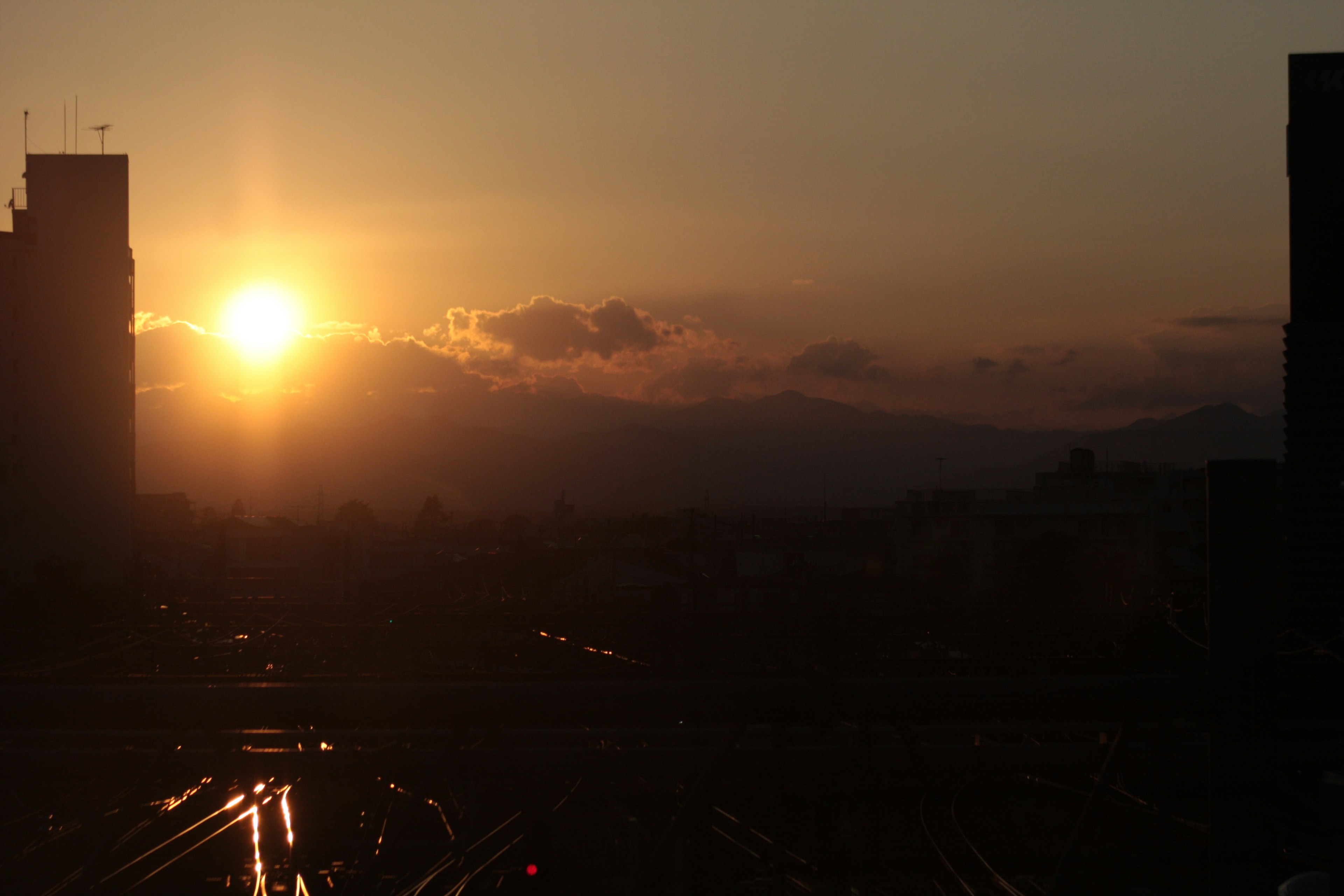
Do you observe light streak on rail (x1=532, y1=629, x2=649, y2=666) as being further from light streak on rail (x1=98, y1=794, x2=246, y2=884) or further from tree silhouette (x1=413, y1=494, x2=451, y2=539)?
tree silhouette (x1=413, y1=494, x2=451, y2=539)

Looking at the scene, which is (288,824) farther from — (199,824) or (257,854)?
(199,824)

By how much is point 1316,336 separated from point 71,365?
3830cm

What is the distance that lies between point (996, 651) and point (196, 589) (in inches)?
962

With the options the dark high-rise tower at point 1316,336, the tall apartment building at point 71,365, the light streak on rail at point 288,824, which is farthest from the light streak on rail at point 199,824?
the tall apartment building at point 71,365

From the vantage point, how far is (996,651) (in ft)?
45.2

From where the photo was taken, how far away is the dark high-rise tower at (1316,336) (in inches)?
706

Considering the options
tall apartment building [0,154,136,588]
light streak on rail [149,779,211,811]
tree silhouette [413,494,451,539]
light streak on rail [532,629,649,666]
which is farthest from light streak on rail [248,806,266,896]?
tree silhouette [413,494,451,539]

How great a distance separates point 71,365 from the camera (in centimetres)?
3550

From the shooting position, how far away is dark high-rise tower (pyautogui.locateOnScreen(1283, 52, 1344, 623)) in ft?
58.8

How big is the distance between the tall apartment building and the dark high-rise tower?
35151mm

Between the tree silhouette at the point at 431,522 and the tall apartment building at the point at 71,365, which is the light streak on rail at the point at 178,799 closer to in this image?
the tall apartment building at the point at 71,365

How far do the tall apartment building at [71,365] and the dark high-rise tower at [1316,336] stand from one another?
→ 35.2m

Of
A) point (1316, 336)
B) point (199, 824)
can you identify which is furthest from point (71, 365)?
point (1316, 336)

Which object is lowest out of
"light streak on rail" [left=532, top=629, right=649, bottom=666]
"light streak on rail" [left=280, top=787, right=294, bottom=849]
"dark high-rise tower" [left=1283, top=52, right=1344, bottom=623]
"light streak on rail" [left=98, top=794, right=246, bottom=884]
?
"light streak on rail" [left=98, top=794, right=246, bottom=884]
